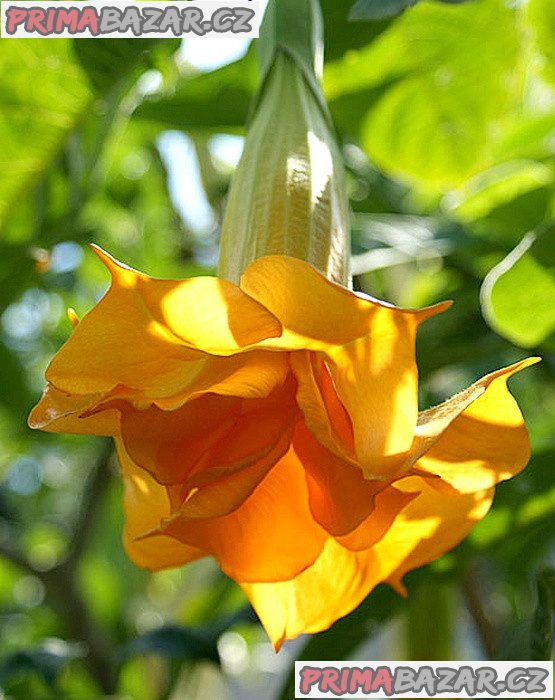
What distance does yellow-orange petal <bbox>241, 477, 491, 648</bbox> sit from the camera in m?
0.50

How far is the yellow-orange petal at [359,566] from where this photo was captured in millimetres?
501

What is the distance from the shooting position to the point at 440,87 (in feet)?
2.77

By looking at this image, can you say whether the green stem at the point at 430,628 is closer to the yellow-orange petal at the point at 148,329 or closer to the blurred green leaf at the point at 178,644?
the blurred green leaf at the point at 178,644

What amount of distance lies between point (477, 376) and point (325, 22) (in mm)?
373

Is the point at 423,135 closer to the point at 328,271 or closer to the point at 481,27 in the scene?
the point at 481,27

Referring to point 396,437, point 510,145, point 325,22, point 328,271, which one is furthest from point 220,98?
point 396,437

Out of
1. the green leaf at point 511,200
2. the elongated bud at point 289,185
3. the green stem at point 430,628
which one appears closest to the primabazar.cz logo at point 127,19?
the elongated bud at point 289,185

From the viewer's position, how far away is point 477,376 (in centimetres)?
96

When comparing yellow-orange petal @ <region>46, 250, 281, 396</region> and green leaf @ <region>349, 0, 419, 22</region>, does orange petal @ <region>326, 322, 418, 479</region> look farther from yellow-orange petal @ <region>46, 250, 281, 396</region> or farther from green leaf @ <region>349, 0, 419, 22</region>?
green leaf @ <region>349, 0, 419, 22</region>

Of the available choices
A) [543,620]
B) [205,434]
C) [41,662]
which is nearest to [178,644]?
[41,662]

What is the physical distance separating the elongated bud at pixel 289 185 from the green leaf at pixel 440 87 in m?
0.25

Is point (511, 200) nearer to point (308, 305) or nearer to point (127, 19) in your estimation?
point (127, 19)

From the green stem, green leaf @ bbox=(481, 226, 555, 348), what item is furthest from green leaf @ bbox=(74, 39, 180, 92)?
the green stem

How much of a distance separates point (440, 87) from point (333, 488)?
1.65ft
